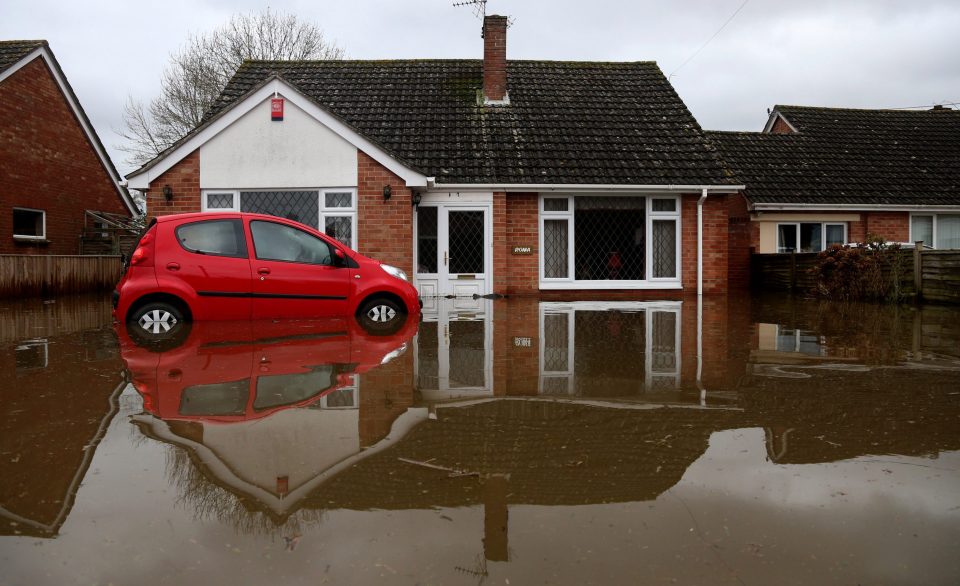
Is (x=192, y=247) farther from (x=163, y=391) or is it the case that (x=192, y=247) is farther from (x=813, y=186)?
(x=813, y=186)

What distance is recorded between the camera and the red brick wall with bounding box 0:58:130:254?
2125 cm

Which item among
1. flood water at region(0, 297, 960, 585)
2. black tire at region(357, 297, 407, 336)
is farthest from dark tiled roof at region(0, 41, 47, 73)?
flood water at region(0, 297, 960, 585)

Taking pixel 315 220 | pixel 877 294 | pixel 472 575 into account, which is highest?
pixel 315 220

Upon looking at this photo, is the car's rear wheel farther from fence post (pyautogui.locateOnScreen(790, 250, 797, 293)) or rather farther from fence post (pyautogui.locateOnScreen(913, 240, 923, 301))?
fence post (pyautogui.locateOnScreen(790, 250, 797, 293))

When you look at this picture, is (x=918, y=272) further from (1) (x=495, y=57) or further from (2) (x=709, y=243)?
(1) (x=495, y=57)

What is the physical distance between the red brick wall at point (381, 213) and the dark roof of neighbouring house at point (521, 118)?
546mm

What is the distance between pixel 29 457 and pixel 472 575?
2.60 metres

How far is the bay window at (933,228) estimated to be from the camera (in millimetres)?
22375

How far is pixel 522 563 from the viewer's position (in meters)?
2.73

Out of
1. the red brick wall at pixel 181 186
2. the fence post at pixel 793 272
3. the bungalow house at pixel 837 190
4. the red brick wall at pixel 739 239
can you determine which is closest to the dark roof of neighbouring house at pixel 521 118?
the red brick wall at pixel 181 186

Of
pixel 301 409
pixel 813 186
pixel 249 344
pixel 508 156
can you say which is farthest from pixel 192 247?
pixel 813 186

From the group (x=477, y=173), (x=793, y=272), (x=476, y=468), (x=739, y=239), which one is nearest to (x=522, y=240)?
(x=477, y=173)

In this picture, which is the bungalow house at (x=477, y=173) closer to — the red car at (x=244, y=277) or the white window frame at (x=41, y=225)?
the red car at (x=244, y=277)

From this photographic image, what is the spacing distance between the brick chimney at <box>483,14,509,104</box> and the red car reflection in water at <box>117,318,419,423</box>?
38.0ft
